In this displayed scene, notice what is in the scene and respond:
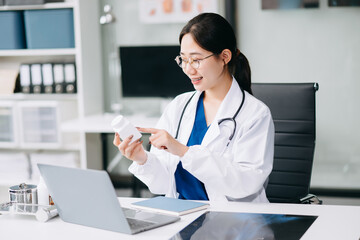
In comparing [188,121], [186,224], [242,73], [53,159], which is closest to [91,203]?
[186,224]

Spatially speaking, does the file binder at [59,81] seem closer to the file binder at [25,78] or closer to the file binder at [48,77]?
the file binder at [48,77]

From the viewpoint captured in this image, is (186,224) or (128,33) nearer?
(186,224)

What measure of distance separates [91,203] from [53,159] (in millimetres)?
2559

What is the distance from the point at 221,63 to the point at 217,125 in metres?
0.24

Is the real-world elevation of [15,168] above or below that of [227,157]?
below

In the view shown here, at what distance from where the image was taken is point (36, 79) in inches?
157

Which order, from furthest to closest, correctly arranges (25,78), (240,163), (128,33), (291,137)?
1. (128,33)
2. (25,78)
3. (291,137)
4. (240,163)

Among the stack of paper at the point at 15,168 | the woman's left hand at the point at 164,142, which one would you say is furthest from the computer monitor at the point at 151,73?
the woman's left hand at the point at 164,142

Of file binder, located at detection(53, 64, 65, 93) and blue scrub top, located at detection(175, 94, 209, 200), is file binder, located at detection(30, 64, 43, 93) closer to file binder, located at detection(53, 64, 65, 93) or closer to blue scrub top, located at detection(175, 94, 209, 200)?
file binder, located at detection(53, 64, 65, 93)

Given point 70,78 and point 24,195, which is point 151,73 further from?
point 24,195

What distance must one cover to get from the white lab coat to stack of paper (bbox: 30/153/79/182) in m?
1.97

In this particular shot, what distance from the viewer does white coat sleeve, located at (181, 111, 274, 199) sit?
69.2 inches

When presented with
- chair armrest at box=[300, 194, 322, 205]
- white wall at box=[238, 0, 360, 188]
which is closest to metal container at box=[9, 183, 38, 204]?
chair armrest at box=[300, 194, 322, 205]

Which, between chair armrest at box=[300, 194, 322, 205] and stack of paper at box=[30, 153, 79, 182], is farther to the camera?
stack of paper at box=[30, 153, 79, 182]
